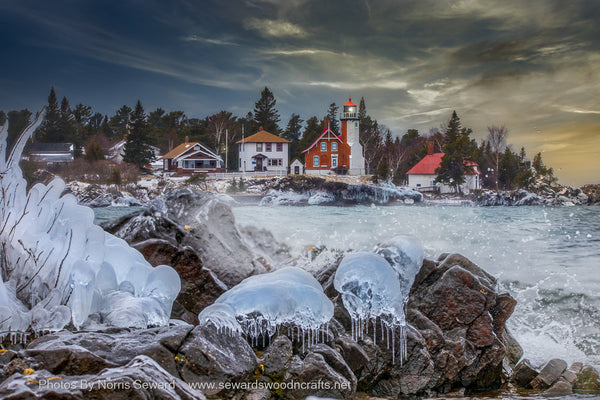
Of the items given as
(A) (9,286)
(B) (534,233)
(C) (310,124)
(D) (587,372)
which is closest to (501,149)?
(B) (534,233)

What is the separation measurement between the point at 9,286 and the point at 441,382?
494 cm

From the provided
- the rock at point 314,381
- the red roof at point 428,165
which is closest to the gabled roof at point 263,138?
the red roof at point 428,165

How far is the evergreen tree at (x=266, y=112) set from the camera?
2406 cm

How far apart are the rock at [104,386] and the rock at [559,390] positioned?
174 inches

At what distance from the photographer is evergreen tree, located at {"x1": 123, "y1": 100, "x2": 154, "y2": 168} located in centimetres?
2023

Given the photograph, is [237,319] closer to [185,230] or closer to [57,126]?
[185,230]

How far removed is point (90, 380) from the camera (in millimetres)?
3014

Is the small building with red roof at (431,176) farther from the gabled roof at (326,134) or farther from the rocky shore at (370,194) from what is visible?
the gabled roof at (326,134)

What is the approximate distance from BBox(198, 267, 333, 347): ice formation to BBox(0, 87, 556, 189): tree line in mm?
16520

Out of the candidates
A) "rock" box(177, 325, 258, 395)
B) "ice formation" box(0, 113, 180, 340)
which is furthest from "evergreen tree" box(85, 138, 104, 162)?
"rock" box(177, 325, 258, 395)

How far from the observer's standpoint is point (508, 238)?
76.2 feet

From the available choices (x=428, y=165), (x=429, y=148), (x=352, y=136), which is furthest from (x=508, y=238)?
(x=352, y=136)

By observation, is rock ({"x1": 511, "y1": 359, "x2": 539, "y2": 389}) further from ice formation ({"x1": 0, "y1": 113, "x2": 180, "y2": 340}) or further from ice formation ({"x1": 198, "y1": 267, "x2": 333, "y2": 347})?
ice formation ({"x1": 0, "y1": 113, "x2": 180, "y2": 340})

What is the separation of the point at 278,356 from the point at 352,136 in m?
21.5
